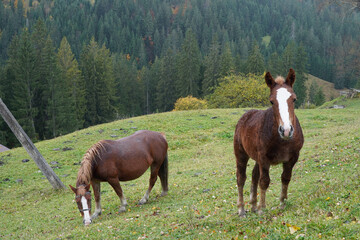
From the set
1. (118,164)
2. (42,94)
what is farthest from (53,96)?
(118,164)

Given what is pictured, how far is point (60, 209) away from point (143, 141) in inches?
186

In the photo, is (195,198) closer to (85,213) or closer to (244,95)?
(85,213)

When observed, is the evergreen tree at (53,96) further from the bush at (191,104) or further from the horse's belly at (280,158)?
the horse's belly at (280,158)

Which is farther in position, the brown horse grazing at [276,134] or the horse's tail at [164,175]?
the horse's tail at [164,175]

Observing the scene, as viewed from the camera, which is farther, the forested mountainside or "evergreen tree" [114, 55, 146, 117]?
"evergreen tree" [114, 55, 146, 117]

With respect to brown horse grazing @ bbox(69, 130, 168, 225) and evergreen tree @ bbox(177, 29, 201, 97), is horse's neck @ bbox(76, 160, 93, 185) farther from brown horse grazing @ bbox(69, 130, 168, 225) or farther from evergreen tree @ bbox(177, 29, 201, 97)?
evergreen tree @ bbox(177, 29, 201, 97)

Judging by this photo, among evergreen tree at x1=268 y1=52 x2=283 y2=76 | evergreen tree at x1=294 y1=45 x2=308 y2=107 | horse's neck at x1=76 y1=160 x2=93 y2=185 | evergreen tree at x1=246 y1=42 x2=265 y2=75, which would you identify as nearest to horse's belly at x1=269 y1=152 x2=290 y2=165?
horse's neck at x1=76 y1=160 x2=93 y2=185

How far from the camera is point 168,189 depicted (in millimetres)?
12516

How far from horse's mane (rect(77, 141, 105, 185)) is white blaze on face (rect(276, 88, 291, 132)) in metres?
6.24

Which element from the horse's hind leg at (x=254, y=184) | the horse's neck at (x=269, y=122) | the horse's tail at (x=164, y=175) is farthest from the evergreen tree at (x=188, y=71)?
the horse's neck at (x=269, y=122)

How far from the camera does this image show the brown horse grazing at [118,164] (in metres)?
9.36

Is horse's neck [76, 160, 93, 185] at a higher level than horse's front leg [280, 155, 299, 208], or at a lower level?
lower

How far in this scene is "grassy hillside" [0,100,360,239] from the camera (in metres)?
5.60

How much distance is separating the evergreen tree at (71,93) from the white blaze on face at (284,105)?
49.0m
